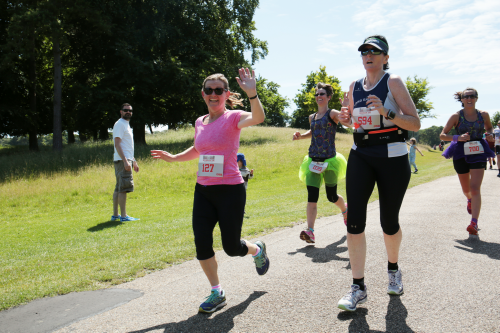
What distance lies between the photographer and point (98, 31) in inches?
928

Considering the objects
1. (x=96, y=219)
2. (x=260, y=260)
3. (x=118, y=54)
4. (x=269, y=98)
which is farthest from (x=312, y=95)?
(x=260, y=260)

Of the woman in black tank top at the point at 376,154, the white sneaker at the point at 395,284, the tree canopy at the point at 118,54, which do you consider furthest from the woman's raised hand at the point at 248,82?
the tree canopy at the point at 118,54

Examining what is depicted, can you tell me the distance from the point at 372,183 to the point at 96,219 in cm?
759

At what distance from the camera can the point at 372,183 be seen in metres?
3.47

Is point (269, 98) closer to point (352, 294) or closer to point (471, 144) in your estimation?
point (471, 144)

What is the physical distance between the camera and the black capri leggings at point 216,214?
136 inches

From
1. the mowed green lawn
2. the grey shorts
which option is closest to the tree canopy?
the mowed green lawn

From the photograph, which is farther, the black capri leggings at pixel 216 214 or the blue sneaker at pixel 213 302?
the black capri leggings at pixel 216 214

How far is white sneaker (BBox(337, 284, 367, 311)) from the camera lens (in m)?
3.14

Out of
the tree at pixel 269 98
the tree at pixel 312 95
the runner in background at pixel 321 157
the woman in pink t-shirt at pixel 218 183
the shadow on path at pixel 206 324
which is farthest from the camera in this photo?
the tree at pixel 312 95

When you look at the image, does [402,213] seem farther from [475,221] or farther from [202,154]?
[202,154]

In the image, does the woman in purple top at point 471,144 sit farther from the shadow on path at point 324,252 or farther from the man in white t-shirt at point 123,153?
the man in white t-shirt at point 123,153

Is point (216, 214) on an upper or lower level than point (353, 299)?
upper

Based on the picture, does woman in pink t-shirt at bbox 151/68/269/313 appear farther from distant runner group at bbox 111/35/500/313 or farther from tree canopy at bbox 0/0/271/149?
tree canopy at bbox 0/0/271/149
